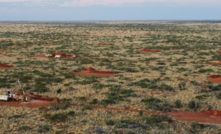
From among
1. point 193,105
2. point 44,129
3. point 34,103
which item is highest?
point 193,105

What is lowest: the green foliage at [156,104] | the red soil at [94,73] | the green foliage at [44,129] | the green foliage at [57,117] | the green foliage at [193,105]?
A: the green foliage at [44,129]

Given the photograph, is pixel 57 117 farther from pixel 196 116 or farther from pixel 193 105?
pixel 193 105

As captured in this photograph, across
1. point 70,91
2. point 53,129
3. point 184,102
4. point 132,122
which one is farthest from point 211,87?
point 53,129

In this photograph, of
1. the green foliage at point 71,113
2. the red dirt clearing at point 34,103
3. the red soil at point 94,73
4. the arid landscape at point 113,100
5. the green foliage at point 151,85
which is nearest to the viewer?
the arid landscape at point 113,100

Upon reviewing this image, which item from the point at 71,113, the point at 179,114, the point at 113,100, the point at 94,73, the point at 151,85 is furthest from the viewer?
the point at 94,73

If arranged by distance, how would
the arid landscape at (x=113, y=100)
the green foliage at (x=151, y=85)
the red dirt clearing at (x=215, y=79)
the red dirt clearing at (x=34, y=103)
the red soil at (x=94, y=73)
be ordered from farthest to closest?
the red soil at (x=94, y=73), the red dirt clearing at (x=215, y=79), the green foliage at (x=151, y=85), the red dirt clearing at (x=34, y=103), the arid landscape at (x=113, y=100)

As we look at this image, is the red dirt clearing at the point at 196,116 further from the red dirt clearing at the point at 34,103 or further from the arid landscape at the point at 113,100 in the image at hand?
the red dirt clearing at the point at 34,103

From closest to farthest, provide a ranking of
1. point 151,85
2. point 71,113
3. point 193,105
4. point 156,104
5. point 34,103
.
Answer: point 71,113
point 193,105
point 156,104
point 34,103
point 151,85

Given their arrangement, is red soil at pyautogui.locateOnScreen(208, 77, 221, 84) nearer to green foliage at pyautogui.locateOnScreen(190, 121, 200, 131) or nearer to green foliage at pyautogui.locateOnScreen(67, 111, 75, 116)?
green foliage at pyautogui.locateOnScreen(190, 121, 200, 131)

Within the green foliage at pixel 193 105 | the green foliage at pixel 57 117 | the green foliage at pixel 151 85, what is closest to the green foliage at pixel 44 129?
the green foliage at pixel 57 117

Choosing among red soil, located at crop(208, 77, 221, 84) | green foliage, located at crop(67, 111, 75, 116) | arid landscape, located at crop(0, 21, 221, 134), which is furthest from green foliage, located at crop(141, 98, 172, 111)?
red soil, located at crop(208, 77, 221, 84)

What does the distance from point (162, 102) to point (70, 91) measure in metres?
7.55

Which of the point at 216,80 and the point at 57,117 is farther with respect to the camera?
the point at 216,80

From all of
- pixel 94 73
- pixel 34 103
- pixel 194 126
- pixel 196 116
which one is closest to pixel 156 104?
pixel 196 116
